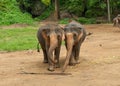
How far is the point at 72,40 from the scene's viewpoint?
10.3 m

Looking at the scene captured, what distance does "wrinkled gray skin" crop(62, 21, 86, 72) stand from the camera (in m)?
10.1

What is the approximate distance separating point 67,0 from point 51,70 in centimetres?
2711

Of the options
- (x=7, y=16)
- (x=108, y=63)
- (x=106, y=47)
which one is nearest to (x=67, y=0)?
(x=7, y=16)

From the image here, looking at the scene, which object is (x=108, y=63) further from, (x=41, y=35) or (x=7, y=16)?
(x=7, y=16)

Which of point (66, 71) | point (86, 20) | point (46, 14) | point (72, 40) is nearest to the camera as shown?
point (66, 71)

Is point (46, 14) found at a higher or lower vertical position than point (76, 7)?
lower

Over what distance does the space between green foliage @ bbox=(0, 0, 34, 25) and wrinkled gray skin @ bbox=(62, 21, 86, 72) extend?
57.0 ft

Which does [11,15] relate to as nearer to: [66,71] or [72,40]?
[72,40]

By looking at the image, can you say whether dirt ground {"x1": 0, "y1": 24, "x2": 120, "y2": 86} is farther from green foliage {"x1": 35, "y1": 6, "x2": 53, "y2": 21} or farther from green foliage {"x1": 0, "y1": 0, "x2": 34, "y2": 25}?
green foliage {"x1": 35, "y1": 6, "x2": 53, "y2": 21}

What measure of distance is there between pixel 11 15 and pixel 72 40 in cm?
2022

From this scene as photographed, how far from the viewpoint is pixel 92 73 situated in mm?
9555

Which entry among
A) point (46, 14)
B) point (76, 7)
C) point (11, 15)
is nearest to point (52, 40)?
point (11, 15)

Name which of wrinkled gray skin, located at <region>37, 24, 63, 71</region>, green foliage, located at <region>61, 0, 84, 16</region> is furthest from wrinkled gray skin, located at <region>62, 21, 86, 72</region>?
green foliage, located at <region>61, 0, 84, 16</region>

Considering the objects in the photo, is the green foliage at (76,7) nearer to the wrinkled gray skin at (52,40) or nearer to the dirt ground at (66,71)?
the dirt ground at (66,71)
